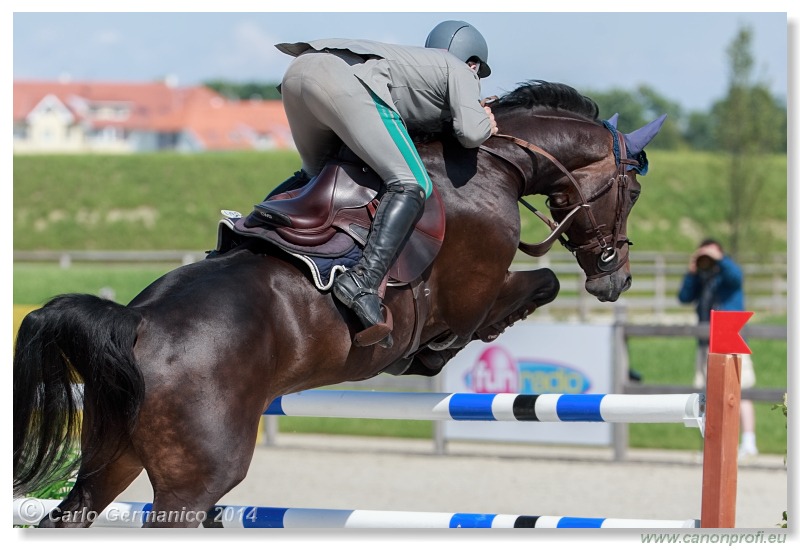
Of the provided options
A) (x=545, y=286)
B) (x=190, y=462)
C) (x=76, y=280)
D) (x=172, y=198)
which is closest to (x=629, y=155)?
(x=545, y=286)

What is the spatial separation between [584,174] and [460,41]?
2.85ft

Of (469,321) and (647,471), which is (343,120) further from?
(647,471)

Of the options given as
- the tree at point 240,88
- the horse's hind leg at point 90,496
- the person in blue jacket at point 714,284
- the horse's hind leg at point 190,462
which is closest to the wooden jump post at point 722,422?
the horse's hind leg at point 190,462

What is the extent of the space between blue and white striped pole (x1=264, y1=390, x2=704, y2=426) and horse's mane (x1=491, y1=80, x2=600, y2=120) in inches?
52.2

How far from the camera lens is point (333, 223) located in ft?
12.5

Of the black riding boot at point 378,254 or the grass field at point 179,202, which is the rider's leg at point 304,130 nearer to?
the black riding boot at point 378,254

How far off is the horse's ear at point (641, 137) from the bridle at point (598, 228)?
0.14ft

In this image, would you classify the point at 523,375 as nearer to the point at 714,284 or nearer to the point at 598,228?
the point at 714,284

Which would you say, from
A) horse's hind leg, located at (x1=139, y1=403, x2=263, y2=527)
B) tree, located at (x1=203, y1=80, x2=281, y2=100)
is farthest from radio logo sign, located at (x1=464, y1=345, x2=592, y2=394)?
tree, located at (x1=203, y1=80, x2=281, y2=100)

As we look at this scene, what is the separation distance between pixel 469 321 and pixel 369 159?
0.89 metres

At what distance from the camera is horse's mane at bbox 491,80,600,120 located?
4.66 metres

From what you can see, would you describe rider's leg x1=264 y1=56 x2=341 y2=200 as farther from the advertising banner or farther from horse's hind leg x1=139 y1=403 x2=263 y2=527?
the advertising banner

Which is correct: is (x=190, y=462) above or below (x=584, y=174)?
below
